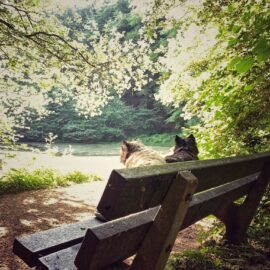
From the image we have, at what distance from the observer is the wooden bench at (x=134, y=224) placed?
923 millimetres

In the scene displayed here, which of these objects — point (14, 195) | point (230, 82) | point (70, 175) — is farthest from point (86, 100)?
point (230, 82)

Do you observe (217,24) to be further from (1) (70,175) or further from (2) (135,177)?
(1) (70,175)

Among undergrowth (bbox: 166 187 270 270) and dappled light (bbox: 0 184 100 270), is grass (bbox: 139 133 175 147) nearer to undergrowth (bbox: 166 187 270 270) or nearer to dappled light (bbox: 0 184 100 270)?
dappled light (bbox: 0 184 100 270)

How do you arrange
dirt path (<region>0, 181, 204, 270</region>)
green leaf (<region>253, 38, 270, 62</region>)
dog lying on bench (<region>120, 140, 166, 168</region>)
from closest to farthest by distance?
green leaf (<region>253, 38, 270, 62</region>)
dirt path (<region>0, 181, 204, 270</region>)
dog lying on bench (<region>120, 140, 166, 168</region>)

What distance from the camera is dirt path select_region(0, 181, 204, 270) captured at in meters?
4.21

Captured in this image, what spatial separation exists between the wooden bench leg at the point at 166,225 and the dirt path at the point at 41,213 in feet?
9.78

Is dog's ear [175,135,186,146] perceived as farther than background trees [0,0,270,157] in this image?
Yes

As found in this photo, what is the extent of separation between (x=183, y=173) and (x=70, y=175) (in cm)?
956

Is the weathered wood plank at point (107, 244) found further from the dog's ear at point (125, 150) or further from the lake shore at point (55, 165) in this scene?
the lake shore at point (55, 165)

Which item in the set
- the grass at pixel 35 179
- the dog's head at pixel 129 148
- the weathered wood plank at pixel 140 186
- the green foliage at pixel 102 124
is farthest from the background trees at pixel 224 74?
the green foliage at pixel 102 124

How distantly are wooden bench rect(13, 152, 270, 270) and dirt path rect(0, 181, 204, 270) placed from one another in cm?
285

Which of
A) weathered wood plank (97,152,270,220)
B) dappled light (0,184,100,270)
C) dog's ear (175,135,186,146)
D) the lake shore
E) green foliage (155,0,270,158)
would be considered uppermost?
green foliage (155,0,270,158)

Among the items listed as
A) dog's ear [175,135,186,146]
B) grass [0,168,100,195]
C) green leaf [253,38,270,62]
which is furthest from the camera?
grass [0,168,100,195]

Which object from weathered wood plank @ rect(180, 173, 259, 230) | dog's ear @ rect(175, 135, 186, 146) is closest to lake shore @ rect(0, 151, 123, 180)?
dog's ear @ rect(175, 135, 186, 146)
